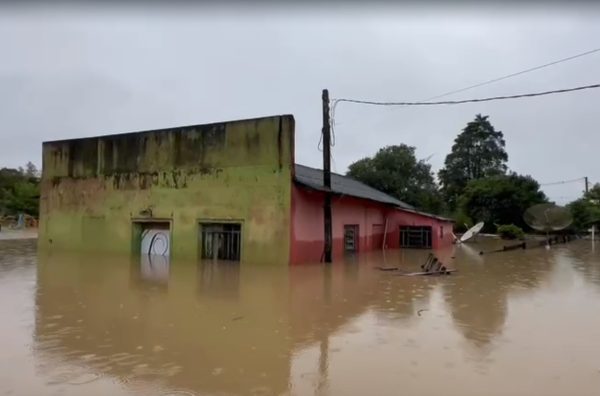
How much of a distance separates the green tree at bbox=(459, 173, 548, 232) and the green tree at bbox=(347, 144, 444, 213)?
11.7ft

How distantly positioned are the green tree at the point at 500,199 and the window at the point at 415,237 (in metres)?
Answer: 15.1

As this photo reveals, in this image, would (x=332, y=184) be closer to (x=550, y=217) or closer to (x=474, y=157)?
(x=550, y=217)

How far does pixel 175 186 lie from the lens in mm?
18000

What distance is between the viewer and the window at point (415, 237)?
25922mm

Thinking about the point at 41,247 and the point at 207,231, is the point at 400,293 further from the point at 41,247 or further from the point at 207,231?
the point at 41,247

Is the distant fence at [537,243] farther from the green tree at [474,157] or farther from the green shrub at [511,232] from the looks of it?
the green tree at [474,157]

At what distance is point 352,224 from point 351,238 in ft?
2.27

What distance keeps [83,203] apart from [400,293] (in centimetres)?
1541

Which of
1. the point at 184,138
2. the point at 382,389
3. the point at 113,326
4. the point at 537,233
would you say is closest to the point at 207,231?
the point at 184,138

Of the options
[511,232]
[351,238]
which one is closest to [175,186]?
[351,238]

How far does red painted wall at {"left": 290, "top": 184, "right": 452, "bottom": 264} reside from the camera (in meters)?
16.1

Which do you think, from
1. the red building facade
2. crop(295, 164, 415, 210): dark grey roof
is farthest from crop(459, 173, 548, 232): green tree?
crop(295, 164, 415, 210): dark grey roof

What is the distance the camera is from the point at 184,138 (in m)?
17.9

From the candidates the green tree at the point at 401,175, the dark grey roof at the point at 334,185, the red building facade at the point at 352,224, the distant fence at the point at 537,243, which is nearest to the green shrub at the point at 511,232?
the distant fence at the point at 537,243
